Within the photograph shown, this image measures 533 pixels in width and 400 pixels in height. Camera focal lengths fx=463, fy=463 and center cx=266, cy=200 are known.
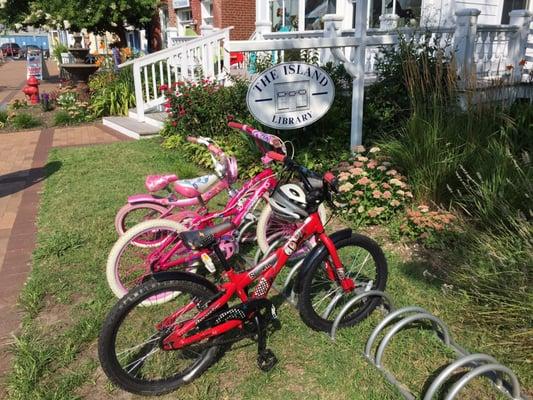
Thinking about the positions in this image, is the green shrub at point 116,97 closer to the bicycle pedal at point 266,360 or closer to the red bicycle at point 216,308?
the red bicycle at point 216,308

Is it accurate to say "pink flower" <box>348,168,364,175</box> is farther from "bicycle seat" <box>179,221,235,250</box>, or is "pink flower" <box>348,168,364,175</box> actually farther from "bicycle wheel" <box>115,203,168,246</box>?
"bicycle seat" <box>179,221,235,250</box>

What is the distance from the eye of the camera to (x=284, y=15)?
1309cm

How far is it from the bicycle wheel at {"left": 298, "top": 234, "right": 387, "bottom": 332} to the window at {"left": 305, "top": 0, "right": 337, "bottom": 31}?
32.2 ft

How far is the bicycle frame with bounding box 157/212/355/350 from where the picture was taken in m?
2.36

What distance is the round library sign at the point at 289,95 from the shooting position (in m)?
4.28

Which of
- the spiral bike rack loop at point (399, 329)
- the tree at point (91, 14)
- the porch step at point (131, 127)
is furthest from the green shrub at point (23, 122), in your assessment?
the spiral bike rack loop at point (399, 329)

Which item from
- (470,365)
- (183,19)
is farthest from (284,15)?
(470,365)

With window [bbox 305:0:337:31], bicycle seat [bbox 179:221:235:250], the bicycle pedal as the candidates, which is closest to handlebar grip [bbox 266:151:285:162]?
bicycle seat [bbox 179:221:235:250]

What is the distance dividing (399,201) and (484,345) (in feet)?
6.03

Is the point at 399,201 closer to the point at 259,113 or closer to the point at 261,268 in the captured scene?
the point at 259,113

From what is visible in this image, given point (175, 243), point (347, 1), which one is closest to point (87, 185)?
point (175, 243)

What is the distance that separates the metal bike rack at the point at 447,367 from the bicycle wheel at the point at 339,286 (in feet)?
0.40

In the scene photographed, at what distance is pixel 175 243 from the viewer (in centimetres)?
321

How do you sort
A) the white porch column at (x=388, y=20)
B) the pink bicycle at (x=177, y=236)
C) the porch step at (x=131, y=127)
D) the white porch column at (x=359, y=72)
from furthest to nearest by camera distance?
the white porch column at (x=388, y=20), the porch step at (x=131, y=127), the white porch column at (x=359, y=72), the pink bicycle at (x=177, y=236)
